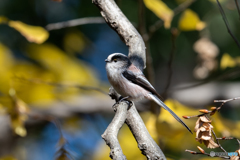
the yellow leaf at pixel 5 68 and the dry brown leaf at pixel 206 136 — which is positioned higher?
the yellow leaf at pixel 5 68

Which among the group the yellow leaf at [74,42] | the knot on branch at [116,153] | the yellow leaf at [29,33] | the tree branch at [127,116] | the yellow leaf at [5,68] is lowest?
the knot on branch at [116,153]

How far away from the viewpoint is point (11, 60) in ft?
13.6

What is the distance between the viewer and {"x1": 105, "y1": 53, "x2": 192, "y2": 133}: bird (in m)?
2.43

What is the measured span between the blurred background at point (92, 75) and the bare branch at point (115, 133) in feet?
1.72

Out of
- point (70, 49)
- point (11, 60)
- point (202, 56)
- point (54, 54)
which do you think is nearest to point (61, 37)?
point (70, 49)

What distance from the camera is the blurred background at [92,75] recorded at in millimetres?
2695

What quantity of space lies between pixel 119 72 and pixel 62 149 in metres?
0.84

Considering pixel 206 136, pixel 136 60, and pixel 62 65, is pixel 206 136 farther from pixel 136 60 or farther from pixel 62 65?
pixel 62 65

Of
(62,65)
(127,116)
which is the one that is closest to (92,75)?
(62,65)

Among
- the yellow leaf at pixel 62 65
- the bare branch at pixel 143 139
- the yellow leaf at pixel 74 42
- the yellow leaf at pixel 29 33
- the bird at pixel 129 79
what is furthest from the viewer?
the yellow leaf at pixel 74 42

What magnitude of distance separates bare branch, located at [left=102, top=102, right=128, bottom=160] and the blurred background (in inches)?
20.6

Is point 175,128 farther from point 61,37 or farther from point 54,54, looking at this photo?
point 61,37

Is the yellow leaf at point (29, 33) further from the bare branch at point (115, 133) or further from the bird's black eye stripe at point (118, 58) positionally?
the bare branch at point (115, 133)

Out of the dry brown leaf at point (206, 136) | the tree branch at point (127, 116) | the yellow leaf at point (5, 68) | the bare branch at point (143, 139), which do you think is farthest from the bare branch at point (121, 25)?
the yellow leaf at point (5, 68)
